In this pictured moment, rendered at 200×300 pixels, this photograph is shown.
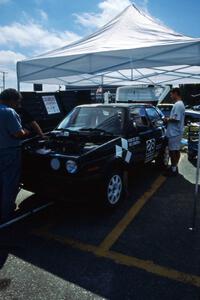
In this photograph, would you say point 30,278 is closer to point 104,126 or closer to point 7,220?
point 7,220

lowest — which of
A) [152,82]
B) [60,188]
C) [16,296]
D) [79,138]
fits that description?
[16,296]

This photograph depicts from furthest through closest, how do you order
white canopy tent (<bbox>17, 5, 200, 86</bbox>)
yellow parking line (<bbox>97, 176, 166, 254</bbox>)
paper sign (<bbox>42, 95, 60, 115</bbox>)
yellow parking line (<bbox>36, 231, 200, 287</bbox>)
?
paper sign (<bbox>42, 95, 60, 115</bbox>) < white canopy tent (<bbox>17, 5, 200, 86</bbox>) < yellow parking line (<bbox>97, 176, 166, 254</bbox>) < yellow parking line (<bbox>36, 231, 200, 287</bbox>)

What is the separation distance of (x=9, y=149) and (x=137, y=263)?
2145 millimetres

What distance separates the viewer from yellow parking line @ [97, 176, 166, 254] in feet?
10.8

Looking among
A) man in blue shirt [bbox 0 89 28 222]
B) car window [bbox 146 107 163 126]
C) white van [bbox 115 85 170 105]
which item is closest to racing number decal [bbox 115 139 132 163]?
man in blue shirt [bbox 0 89 28 222]

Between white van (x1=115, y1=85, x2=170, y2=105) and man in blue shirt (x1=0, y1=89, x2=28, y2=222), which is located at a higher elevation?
white van (x1=115, y1=85, x2=170, y2=105)

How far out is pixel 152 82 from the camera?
11.1 metres

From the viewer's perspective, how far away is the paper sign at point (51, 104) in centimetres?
752

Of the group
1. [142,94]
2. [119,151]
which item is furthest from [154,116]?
[142,94]

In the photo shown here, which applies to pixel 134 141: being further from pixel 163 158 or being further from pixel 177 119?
pixel 163 158

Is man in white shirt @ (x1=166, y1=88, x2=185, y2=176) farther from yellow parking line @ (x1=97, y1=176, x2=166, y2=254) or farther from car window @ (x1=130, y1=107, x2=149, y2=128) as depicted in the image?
yellow parking line @ (x1=97, y1=176, x2=166, y2=254)

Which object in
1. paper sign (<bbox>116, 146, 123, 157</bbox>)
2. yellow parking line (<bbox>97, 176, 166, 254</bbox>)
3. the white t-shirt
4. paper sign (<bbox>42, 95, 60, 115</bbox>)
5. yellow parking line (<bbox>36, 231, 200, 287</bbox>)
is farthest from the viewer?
paper sign (<bbox>42, 95, 60, 115</bbox>)

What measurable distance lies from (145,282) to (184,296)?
37 cm

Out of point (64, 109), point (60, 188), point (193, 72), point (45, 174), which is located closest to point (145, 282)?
point (60, 188)
